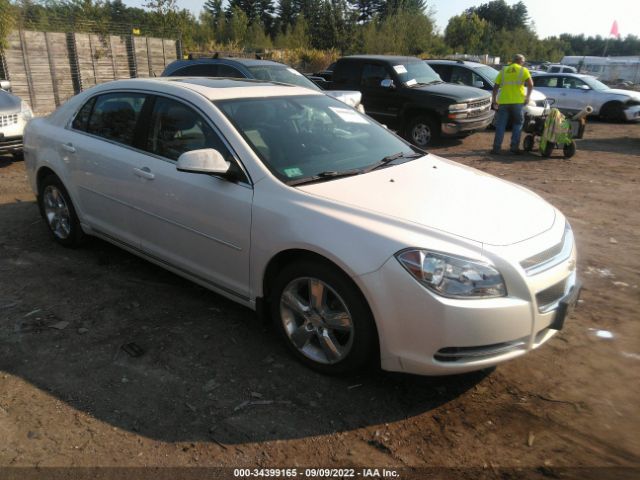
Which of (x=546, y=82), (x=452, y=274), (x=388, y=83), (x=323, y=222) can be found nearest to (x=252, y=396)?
(x=323, y=222)

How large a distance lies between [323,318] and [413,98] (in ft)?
28.9

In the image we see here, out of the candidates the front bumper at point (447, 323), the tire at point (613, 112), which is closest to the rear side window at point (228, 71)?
the front bumper at point (447, 323)

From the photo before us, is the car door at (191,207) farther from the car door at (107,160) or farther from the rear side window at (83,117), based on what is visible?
the rear side window at (83,117)

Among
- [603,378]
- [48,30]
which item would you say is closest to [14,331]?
[603,378]

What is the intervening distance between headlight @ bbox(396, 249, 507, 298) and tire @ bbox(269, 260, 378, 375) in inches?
14.4

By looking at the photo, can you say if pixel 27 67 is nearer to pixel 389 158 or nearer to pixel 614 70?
pixel 389 158

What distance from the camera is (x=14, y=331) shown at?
3.60 metres

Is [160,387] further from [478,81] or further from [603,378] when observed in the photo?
[478,81]

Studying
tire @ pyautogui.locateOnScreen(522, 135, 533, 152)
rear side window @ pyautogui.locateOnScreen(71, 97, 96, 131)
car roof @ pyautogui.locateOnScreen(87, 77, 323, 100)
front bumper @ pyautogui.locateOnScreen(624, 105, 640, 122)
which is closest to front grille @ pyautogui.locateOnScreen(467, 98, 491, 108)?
tire @ pyautogui.locateOnScreen(522, 135, 533, 152)

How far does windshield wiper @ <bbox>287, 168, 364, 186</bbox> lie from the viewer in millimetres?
3234

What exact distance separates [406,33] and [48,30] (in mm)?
29656

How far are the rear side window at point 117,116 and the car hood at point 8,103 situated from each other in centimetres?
529

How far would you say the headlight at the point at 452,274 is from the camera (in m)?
2.60

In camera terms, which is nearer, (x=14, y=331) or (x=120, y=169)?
(x=14, y=331)
